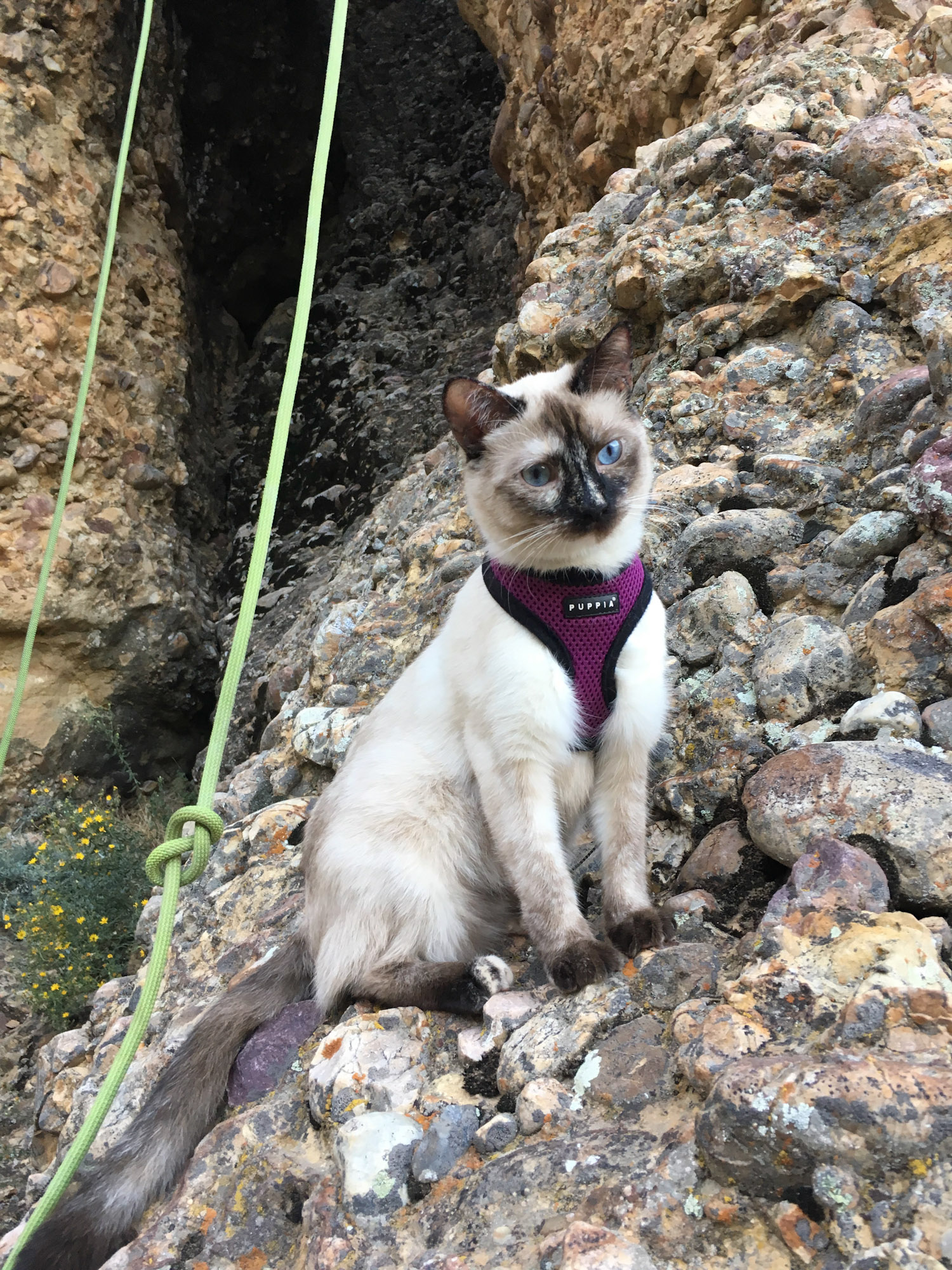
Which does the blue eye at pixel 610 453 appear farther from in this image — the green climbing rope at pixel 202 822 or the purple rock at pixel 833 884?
the purple rock at pixel 833 884

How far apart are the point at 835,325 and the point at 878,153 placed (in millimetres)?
842

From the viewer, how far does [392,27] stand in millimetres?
9305

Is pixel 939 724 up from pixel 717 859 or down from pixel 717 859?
up

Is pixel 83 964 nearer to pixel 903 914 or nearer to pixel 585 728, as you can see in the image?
pixel 585 728

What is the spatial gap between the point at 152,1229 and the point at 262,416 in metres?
7.17

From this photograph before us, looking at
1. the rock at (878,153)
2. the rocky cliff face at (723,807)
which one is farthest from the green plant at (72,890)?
the rock at (878,153)

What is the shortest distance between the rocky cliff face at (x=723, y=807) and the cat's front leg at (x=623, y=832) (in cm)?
11

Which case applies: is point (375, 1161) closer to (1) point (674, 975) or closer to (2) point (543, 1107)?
(2) point (543, 1107)

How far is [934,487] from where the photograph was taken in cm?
211

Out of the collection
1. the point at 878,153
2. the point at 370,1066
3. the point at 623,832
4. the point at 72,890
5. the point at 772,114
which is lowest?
the point at 72,890

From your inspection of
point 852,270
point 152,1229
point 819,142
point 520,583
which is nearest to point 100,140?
point 819,142

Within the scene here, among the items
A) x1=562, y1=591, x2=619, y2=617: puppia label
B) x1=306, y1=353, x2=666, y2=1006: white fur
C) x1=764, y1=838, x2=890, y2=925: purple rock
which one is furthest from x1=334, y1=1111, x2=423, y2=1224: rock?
x1=562, y1=591, x2=619, y2=617: puppia label

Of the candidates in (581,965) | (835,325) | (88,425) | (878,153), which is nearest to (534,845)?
(581,965)

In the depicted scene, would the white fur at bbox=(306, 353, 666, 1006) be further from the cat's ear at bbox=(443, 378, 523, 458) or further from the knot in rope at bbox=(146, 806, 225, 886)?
the knot in rope at bbox=(146, 806, 225, 886)
